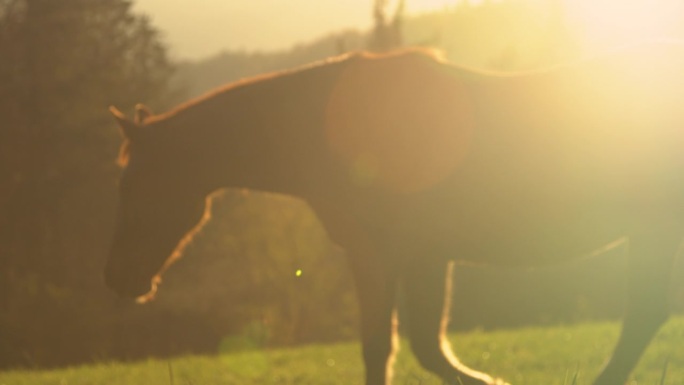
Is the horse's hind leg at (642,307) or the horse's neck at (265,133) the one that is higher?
the horse's neck at (265,133)

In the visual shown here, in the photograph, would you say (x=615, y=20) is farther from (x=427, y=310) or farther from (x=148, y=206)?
(x=148, y=206)

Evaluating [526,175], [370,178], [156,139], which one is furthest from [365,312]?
[156,139]

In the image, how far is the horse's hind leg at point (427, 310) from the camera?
20.3 feet

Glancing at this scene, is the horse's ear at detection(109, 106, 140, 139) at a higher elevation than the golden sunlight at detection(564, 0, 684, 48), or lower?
lower

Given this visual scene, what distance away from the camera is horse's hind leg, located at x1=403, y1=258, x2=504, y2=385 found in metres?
6.20

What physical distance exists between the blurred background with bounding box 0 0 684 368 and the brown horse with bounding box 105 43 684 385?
1685cm

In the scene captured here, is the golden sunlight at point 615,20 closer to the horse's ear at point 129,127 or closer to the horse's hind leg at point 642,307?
the horse's hind leg at point 642,307

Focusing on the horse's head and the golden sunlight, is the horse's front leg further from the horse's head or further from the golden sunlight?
the golden sunlight

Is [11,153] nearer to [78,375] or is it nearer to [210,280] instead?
[210,280]

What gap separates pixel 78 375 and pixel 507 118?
7.04 metres

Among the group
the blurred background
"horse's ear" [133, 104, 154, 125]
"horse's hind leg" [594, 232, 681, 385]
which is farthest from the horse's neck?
the blurred background

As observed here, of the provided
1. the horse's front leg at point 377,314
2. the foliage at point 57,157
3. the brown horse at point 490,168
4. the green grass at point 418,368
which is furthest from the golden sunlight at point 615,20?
the horse's front leg at point 377,314

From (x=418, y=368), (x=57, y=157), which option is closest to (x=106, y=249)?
(x=57, y=157)

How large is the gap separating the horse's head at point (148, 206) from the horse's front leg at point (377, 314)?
131 cm
